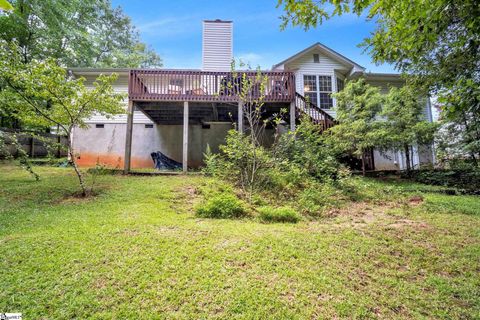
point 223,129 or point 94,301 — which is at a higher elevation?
point 223,129

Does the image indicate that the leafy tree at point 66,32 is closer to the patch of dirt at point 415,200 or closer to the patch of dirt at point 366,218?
the patch of dirt at point 366,218

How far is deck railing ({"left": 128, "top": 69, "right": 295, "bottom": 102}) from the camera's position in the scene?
832cm

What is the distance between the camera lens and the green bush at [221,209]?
4695 mm

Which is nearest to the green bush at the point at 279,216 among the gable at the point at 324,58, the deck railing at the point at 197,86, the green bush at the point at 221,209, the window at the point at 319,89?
the green bush at the point at 221,209

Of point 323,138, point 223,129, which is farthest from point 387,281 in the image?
point 223,129

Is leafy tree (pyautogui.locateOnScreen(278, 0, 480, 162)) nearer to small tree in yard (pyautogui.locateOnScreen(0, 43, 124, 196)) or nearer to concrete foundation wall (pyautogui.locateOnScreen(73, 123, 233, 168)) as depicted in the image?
small tree in yard (pyautogui.locateOnScreen(0, 43, 124, 196))

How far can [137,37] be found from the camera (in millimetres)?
21250

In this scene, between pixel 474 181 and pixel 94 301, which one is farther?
pixel 474 181

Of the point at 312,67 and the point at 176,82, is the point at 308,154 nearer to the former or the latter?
the point at 176,82

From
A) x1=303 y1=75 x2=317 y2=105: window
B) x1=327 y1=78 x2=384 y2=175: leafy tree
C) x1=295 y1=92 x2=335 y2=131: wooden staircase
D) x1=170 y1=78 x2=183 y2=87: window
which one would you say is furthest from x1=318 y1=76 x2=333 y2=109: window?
x1=170 y1=78 x2=183 y2=87: window

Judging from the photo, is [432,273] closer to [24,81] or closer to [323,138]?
[323,138]

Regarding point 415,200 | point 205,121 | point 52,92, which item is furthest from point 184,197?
point 205,121

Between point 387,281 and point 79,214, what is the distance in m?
5.12

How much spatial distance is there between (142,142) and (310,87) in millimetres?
9179
